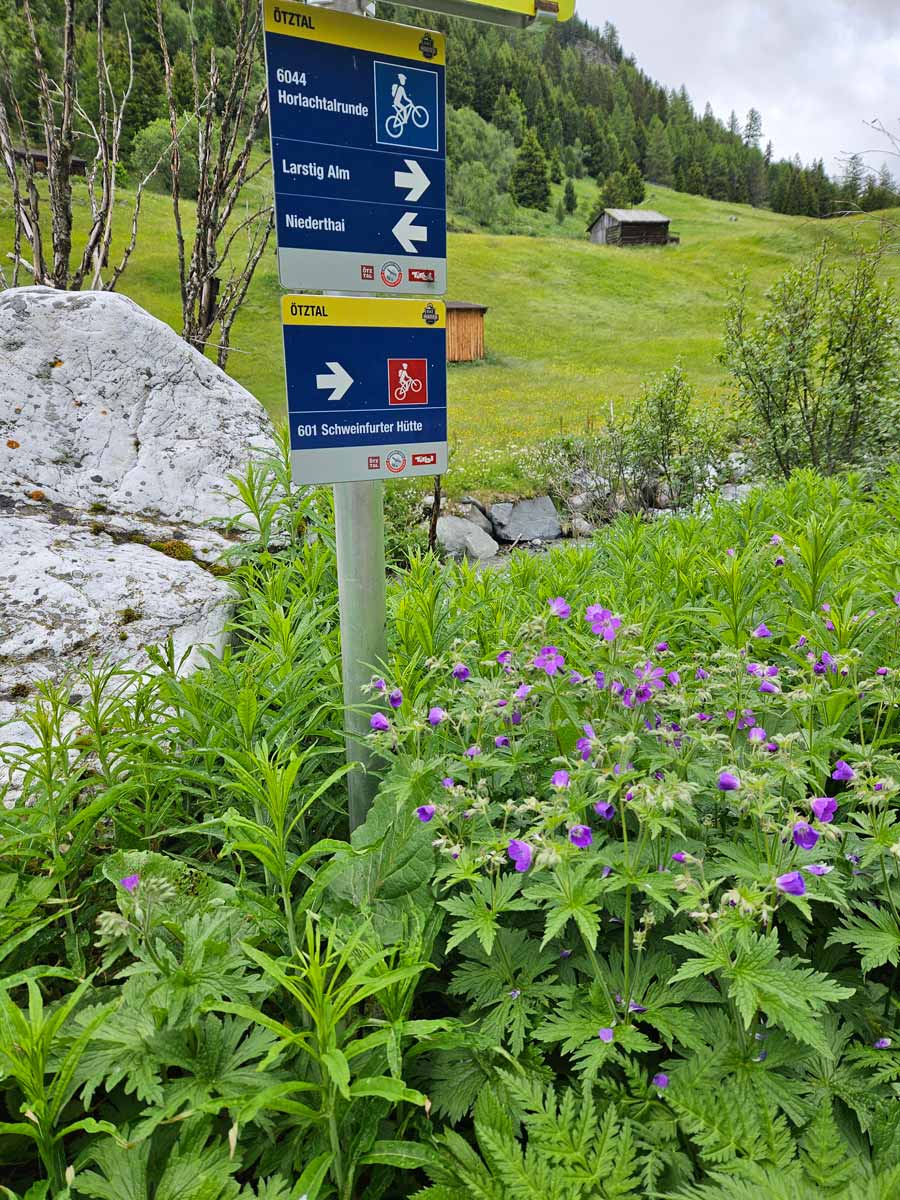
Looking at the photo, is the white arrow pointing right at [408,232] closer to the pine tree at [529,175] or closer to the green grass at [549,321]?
the green grass at [549,321]

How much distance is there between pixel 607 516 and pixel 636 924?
25.4ft

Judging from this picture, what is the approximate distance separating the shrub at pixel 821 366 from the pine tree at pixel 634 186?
91.1 meters

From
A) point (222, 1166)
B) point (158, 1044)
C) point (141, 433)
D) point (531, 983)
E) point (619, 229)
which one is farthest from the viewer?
point (619, 229)

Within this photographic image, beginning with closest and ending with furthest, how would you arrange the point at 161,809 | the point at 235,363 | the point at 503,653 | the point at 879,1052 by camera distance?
the point at 879,1052 → the point at 161,809 → the point at 503,653 → the point at 235,363

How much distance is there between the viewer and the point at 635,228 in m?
56.4

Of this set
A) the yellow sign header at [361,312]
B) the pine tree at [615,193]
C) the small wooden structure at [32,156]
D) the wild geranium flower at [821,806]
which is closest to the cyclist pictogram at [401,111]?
the yellow sign header at [361,312]

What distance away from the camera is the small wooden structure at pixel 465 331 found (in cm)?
2683

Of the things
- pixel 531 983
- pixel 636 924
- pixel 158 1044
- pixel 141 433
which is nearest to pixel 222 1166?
pixel 158 1044

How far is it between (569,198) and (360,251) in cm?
9280

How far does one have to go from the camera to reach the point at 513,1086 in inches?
51.6

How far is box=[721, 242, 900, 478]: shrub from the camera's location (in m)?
6.43

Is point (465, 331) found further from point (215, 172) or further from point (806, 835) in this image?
point (806, 835)

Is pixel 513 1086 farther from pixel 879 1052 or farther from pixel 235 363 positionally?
pixel 235 363

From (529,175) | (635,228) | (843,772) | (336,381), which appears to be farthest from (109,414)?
(529,175)
